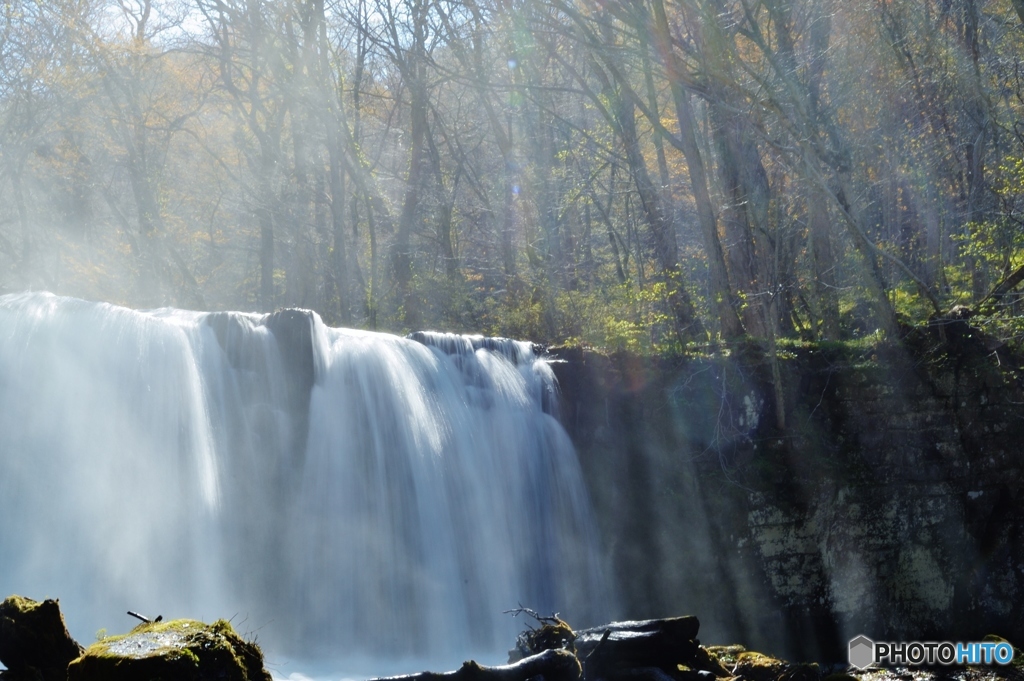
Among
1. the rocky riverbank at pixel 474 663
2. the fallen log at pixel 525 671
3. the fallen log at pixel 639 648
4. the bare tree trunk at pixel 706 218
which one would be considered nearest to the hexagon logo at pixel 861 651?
the rocky riverbank at pixel 474 663

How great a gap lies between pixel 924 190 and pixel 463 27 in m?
10.0

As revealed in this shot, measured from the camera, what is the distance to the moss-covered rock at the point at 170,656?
434 centimetres

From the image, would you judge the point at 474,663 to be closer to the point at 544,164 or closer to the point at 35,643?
the point at 35,643

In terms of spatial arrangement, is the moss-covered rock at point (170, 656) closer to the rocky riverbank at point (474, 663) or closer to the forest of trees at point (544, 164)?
the rocky riverbank at point (474, 663)

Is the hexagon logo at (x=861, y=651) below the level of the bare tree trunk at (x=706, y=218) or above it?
below

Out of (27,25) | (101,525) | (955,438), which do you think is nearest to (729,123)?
(955,438)

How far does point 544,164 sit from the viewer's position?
74.3ft

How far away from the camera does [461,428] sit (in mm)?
11531

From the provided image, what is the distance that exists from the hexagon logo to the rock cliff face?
0.14 m

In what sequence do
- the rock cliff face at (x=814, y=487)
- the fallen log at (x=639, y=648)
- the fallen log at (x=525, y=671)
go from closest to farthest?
the fallen log at (x=525, y=671), the fallen log at (x=639, y=648), the rock cliff face at (x=814, y=487)

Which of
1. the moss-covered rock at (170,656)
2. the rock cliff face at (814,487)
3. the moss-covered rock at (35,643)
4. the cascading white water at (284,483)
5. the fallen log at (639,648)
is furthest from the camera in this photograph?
the rock cliff face at (814,487)

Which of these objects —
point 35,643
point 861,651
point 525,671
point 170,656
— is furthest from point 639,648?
point 861,651

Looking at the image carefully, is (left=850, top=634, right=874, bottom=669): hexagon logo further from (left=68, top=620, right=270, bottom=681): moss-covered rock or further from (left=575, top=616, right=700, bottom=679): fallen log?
(left=68, top=620, right=270, bottom=681): moss-covered rock

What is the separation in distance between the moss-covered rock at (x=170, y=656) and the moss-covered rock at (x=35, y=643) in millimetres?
902
